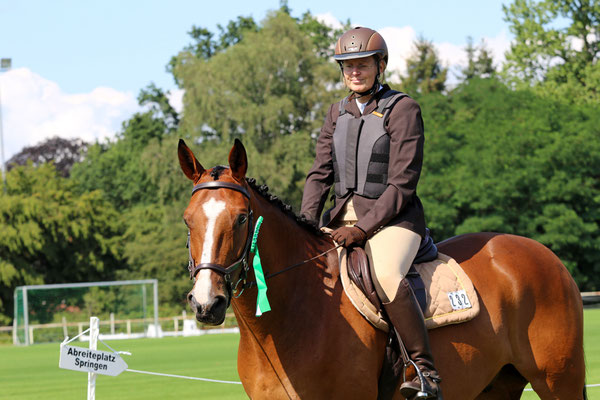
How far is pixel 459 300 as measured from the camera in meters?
6.16

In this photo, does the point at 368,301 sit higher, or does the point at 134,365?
the point at 368,301

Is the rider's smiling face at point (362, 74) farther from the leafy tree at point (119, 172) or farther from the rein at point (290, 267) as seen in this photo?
the leafy tree at point (119, 172)

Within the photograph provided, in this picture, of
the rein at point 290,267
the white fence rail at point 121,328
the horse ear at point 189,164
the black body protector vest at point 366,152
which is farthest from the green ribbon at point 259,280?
the white fence rail at point 121,328

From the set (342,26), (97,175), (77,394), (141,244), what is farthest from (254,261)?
(97,175)

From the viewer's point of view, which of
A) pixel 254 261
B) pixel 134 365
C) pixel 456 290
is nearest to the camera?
pixel 254 261

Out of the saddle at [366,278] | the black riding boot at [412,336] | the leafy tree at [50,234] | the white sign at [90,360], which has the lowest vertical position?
the leafy tree at [50,234]

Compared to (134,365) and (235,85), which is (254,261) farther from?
(235,85)

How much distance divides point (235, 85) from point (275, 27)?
15.2 ft

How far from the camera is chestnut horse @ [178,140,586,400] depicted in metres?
4.81

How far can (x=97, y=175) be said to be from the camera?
72.1 meters

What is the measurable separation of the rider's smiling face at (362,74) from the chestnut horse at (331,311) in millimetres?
1098

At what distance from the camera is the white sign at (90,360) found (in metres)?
8.41

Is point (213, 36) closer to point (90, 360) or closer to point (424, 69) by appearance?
point (424, 69)

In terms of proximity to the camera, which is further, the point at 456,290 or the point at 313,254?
the point at 456,290
